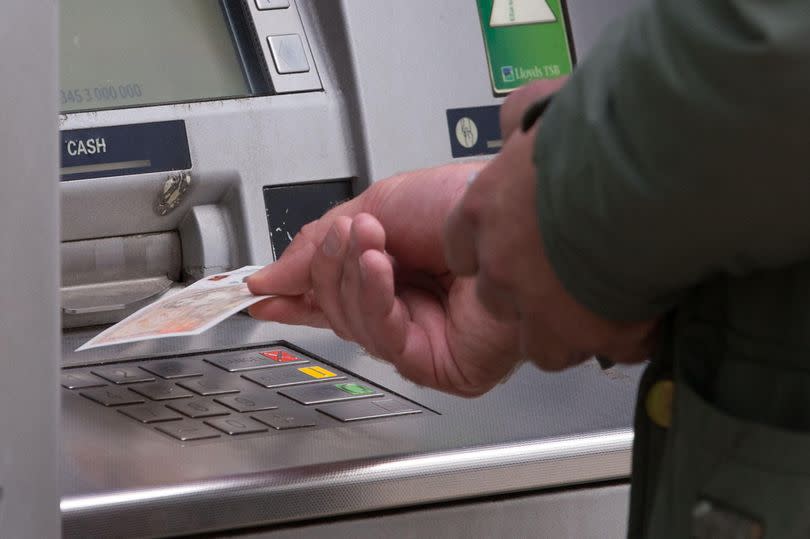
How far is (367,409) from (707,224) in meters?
0.63

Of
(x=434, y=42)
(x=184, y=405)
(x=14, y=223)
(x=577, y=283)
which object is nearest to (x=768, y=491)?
(x=577, y=283)

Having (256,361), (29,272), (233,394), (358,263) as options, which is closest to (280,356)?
(256,361)

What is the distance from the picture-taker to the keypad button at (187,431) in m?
1.08

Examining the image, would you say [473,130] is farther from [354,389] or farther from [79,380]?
[79,380]

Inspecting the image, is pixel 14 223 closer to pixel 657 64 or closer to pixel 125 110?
pixel 657 64

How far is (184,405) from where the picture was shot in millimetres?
1151

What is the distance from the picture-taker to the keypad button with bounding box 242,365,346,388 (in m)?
1.22

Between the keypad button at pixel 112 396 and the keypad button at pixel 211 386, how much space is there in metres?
0.05

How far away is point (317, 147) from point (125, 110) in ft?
0.89

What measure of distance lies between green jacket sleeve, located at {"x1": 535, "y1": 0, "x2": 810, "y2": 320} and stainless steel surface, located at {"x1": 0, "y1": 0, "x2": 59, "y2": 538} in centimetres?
38

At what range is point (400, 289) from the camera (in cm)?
129

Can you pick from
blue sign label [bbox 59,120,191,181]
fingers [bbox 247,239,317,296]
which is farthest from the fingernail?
blue sign label [bbox 59,120,191,181]

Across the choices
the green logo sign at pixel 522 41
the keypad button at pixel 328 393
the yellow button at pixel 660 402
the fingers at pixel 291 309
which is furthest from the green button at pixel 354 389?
the green logo sign at pixel 522 41

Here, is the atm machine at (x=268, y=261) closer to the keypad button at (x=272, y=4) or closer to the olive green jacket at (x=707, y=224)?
the keypad button at (x=272, y=4)
